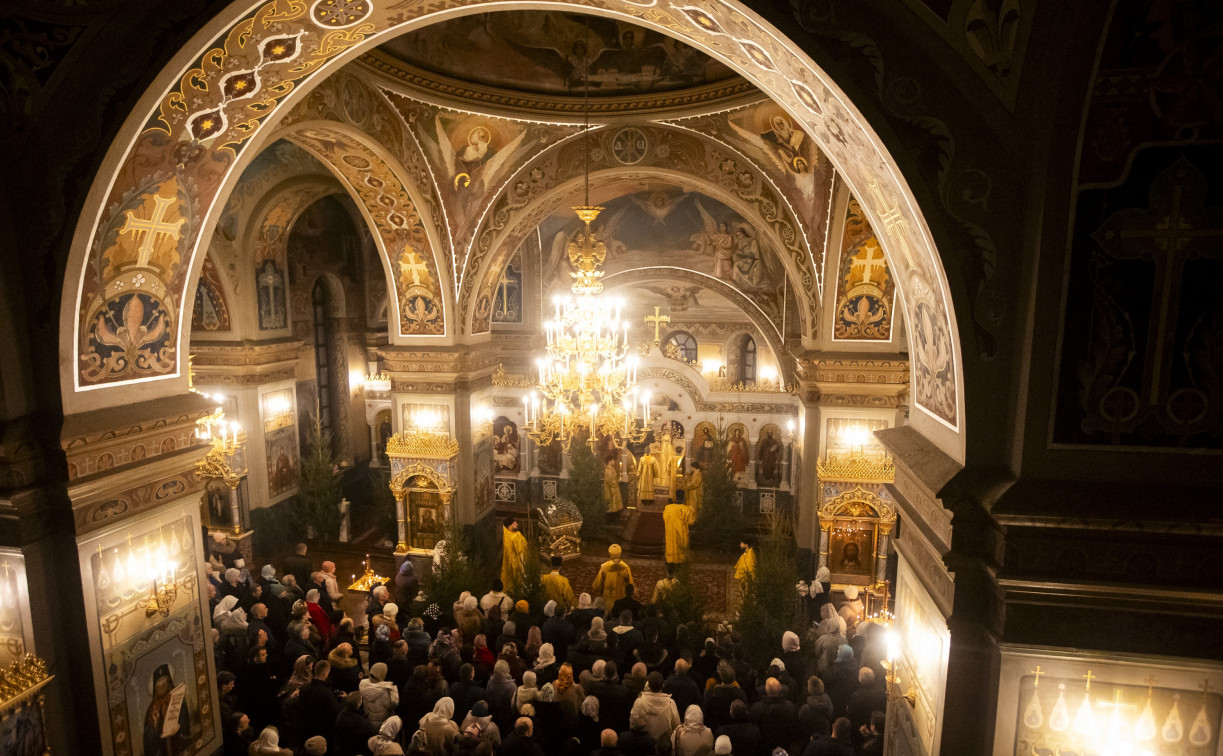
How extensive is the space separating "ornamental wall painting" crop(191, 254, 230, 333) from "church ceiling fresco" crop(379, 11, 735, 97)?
661 centimetres

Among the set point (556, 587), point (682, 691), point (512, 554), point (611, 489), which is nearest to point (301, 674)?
point (556, 587)

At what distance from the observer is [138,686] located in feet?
15.3

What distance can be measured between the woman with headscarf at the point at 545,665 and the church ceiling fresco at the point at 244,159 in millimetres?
4230

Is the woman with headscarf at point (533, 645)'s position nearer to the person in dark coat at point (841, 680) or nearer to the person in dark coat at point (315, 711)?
the person in dark coat at point (315, 711)

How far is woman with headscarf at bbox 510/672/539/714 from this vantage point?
5805 mm

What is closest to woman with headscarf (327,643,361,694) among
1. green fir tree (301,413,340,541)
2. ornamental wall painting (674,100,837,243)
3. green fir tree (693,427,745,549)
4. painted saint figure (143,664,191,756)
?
painted saint figure (143,664,191,756)

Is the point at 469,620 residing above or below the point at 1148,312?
below

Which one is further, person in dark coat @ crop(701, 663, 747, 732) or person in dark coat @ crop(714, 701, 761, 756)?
person in dark coat @ crop(701, 663, 747, 732)

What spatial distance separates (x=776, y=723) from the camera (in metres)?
5.52

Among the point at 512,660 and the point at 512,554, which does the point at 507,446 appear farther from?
the point at 512,660

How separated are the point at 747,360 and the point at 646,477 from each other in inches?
194

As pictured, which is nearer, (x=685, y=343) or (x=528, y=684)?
(x=528, y=684)

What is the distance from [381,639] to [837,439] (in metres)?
6.68

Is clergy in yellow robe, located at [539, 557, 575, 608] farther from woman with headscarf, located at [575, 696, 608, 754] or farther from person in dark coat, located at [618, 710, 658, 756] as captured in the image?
person in dark coat, located at [618, 710, 658, 756]
